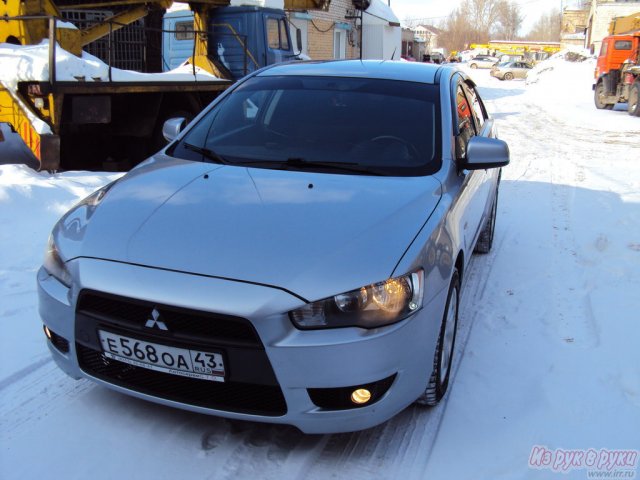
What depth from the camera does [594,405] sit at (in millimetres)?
3047

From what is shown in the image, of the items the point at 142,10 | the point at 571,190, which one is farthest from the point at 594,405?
the point at 142,10

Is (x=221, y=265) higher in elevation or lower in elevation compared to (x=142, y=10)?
lower

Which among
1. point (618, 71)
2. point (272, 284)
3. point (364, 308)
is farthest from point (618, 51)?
point (272, 284)

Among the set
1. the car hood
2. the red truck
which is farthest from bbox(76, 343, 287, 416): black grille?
the red truck

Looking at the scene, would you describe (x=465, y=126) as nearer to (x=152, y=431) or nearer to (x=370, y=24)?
(x=152, y=431)

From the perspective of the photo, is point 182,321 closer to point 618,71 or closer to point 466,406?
point 466,406

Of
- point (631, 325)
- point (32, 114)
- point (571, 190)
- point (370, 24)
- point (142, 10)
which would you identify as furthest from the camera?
point (370, 24)

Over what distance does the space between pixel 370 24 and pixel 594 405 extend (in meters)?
28.8

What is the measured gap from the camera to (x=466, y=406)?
3.01 m

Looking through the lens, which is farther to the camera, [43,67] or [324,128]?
[43,67]

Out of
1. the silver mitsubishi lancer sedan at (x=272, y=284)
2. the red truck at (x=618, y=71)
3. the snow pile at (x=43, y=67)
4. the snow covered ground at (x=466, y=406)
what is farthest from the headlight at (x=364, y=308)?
the red truck at (x=618, y=71)

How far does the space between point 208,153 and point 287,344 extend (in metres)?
1.60

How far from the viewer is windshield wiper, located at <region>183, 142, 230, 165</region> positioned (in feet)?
11.0

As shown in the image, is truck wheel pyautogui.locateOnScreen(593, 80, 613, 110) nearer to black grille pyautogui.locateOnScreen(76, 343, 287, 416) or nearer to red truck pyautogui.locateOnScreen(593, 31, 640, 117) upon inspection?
red truck pyautogui.locateOnScreen(593, 31, 640, 117)
